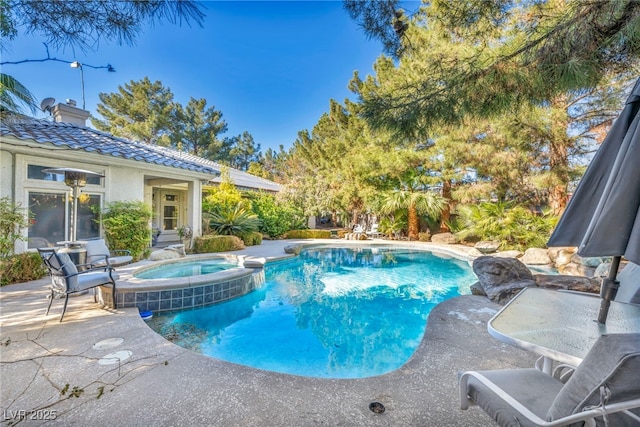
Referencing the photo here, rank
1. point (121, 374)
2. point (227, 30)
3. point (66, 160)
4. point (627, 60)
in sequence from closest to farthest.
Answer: point (121, 374) < point (627, 60) < point (227, 30) < point (66, 160)

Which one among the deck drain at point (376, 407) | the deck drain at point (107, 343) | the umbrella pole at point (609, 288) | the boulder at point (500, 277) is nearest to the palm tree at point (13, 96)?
the deck drain at point (107, 343)

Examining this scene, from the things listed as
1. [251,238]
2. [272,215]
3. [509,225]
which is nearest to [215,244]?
[251,238]

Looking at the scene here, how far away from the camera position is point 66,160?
7.75 m

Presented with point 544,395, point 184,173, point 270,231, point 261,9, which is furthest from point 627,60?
point 270,231

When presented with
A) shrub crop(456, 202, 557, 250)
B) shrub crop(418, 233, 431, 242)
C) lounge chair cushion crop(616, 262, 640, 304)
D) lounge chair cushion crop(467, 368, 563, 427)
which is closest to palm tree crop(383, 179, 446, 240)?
shrub crop(418, 233, 431, 242)

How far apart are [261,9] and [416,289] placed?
24.1ft

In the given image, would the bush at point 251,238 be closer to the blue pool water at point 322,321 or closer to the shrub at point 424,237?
the blue pool water at point 322,321

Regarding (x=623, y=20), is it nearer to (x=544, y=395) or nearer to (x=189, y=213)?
(x=544, y=395)

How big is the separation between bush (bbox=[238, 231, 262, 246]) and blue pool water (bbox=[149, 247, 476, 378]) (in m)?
3.51

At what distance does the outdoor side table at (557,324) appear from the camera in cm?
175

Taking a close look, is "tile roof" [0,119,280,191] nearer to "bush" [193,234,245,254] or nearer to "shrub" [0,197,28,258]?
"shrub" [0,197,28,258]

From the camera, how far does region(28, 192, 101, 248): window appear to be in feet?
23.7

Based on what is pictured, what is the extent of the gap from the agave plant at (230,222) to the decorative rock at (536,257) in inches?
426

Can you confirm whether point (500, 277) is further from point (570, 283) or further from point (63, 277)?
point (63, 277)
